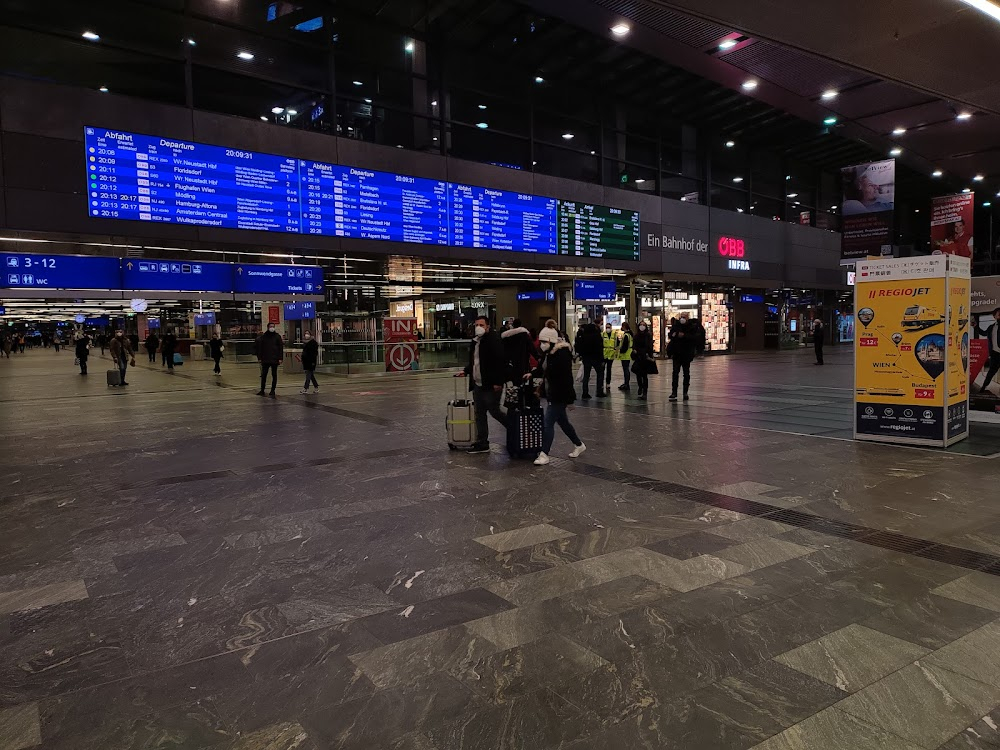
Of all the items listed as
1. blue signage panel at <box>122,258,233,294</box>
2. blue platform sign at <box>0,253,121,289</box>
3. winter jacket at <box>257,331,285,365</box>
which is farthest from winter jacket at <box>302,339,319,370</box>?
blue platform sign at <box>0,253,121,289</box>

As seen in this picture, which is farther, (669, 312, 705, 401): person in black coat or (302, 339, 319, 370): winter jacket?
(302, 339, 319, 370): winter jacket

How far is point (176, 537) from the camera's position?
5.28 m

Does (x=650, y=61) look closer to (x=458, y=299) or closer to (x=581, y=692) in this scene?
(x=458, y=299)

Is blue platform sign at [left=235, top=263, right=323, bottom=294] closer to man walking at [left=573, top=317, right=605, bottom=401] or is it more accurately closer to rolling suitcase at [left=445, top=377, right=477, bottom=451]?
man walking at [left=573, top=317, right=605, bottom=401]

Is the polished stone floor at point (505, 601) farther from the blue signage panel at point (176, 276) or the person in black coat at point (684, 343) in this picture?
the blue signage panel at point (176, 276)

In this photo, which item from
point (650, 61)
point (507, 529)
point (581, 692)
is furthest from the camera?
point (650, 61)

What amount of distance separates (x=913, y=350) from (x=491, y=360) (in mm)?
5317

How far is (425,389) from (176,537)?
12.0 metres

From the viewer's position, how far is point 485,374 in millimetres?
8547

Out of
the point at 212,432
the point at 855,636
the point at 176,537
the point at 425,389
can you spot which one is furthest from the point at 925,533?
the point at 425,389

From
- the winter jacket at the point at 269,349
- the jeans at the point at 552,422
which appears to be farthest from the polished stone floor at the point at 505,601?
the winter jacket at the point at 269,349

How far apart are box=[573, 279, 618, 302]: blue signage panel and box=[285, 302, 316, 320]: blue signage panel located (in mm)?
9668

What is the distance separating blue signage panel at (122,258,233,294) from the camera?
15.2 metres

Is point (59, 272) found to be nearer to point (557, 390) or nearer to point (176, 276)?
point (176, 276)
